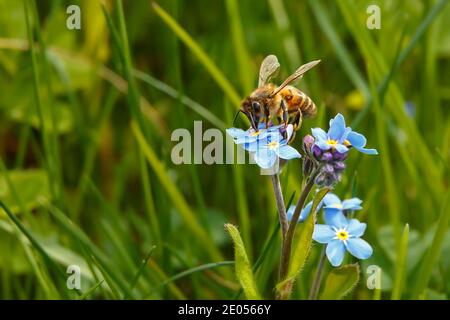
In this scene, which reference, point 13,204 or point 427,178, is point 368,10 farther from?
point 13,204

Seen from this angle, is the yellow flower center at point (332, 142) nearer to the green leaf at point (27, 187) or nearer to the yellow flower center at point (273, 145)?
the yellow flower center at point (273, 145)

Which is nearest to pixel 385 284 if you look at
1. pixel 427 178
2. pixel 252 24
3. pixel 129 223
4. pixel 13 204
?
pixel 427 178

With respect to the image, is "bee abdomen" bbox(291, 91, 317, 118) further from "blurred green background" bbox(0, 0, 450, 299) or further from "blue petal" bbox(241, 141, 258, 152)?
"blue petal" bbox(241, 141, 258, 152)

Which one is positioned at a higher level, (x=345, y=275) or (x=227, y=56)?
(x=227, y=56)

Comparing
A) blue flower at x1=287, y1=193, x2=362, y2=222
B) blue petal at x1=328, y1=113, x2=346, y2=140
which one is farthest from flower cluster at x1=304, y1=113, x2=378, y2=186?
blue flower at x1=287, y1=193, x2=362, y2=222

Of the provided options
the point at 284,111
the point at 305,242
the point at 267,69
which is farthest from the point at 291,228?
the point at 267,69
